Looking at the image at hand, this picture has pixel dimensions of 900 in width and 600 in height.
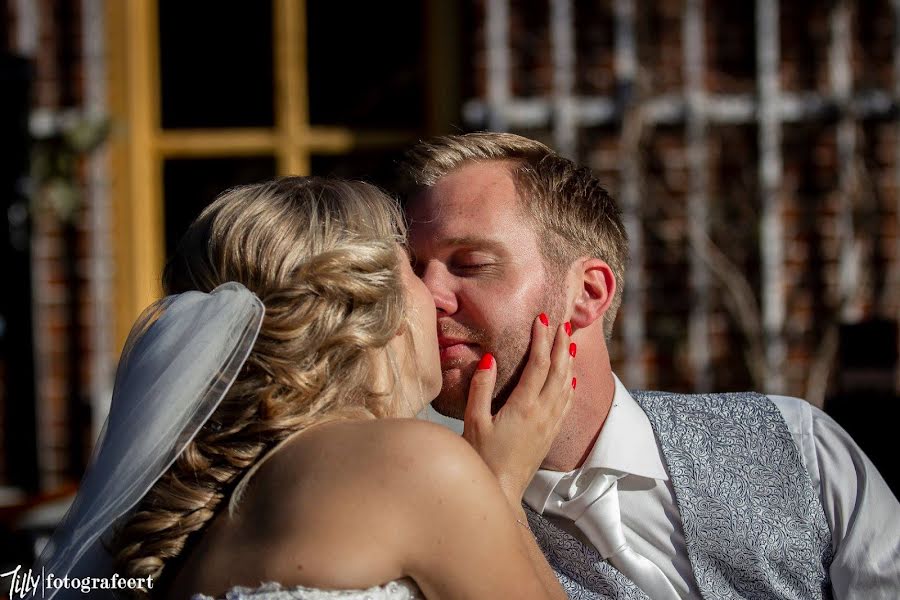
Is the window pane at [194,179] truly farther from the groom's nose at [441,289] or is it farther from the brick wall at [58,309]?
the groom's nose at [441,289]

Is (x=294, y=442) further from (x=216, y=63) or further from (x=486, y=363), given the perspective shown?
(x=216, y=63)

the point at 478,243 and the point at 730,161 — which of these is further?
the point at 730,161

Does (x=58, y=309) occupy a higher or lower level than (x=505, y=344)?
lower

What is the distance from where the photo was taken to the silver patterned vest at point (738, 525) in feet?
7.57

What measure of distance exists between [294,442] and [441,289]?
27.9 inches

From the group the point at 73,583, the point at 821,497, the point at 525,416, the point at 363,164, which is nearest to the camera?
the point at 73,583

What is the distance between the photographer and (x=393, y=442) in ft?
5.90

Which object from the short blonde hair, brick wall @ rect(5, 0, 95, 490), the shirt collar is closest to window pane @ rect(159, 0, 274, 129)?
brick wall @ rect(5, 0, 95, 490)

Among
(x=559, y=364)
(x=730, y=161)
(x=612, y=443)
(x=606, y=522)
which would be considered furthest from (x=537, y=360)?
(x=730, y=161)

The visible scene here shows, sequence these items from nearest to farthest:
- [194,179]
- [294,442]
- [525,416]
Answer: [294,442]
[525,416]
[194,179]

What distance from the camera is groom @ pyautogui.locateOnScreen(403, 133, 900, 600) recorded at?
2.32 metres

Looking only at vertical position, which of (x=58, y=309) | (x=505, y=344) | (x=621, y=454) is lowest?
(x=58, y=309)

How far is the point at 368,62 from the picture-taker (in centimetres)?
568

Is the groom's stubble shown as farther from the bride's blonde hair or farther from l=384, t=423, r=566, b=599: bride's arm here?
l=384, t=423, r=566, b=599: bride's arm
